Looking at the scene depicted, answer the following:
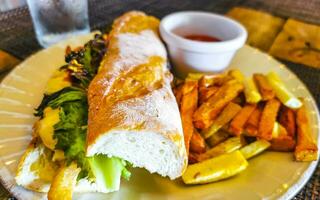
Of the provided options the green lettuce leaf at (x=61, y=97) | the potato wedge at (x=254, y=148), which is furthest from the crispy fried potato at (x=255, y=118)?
the green lettuce leaf at (x=61, y=97)

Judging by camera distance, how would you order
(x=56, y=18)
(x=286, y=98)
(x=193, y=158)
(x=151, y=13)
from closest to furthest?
1. (x=193, y=158)
2. (x=286, y=98)
3. (x=56, y=18)
4. (x=151, y=13)

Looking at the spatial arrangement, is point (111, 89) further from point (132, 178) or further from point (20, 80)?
point (20, 80)

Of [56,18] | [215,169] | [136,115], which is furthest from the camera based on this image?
[56,18]

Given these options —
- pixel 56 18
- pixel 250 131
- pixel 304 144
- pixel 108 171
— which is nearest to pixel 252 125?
pixel 250 131

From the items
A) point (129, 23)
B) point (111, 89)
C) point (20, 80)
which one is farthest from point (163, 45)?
point (20, 80)

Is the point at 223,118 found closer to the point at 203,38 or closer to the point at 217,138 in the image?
the point at 217,138
